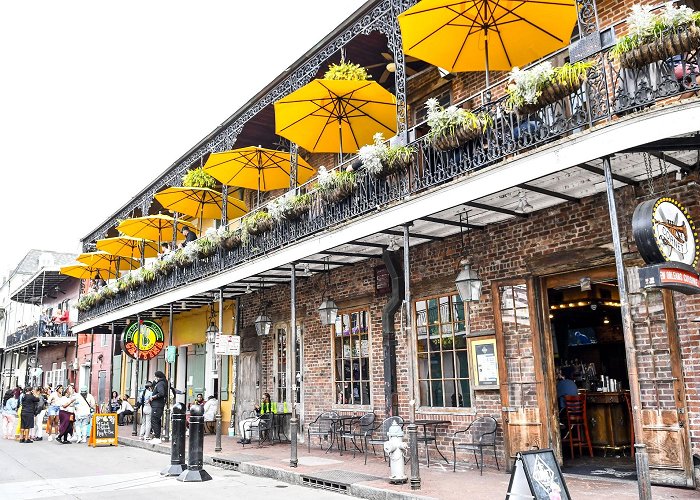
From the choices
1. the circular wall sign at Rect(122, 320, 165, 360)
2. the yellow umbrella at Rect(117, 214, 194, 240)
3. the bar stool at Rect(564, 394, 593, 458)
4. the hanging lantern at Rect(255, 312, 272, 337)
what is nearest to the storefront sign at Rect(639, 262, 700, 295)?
the bar stool at Rect(564, 394, 593, 458)

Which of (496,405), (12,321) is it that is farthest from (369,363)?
(12,321)

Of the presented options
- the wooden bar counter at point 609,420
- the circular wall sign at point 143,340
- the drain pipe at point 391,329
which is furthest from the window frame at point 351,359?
the circular wall sign at point 143,340

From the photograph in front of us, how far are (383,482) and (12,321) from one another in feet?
141

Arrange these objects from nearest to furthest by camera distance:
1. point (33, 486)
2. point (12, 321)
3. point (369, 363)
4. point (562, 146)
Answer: point (562, 146) → point (33, 486) → point (369, 363) → point (12, 321)

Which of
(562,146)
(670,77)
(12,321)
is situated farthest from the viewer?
(12,321)

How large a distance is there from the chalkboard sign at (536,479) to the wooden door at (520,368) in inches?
130

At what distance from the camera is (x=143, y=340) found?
17641mm

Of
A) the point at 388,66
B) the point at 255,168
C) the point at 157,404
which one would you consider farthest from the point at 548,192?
the point at 157,404

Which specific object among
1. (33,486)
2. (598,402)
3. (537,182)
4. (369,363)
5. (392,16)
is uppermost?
(392,16)

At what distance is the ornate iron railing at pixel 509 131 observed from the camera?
5941 millimetres

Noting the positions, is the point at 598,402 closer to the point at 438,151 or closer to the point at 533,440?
the point at 533,440

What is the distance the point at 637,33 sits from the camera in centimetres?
590

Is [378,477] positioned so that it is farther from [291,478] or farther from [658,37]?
[658,37]

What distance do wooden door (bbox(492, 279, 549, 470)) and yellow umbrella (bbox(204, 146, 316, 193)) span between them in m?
6.27
